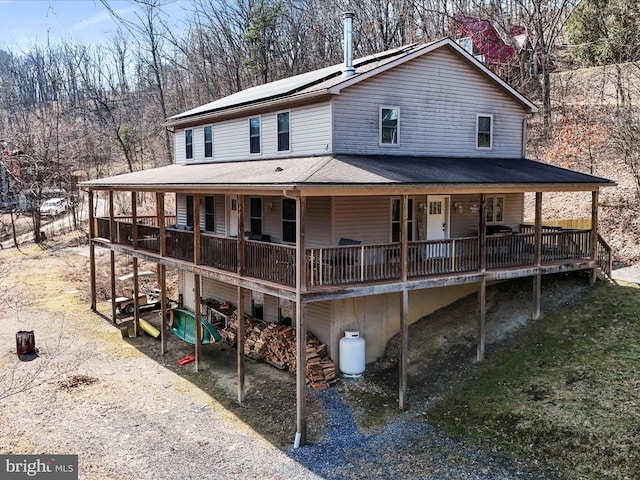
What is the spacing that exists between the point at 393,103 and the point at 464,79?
325 centimetres

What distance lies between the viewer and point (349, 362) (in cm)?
1480

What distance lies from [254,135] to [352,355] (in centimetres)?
852

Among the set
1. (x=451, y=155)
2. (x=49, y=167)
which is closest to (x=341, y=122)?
(x=451, y=155)

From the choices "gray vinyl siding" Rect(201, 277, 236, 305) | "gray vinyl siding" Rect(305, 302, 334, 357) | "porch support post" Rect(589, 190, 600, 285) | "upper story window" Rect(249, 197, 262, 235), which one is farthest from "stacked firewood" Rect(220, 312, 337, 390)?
"porch support post" Rect(589, 190, 600, 285)

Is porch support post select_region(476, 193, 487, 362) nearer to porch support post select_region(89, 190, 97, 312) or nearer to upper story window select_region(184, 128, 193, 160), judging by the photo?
upper story window select_region(184, 128, 193, 160)

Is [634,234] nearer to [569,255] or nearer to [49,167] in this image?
[569,255]

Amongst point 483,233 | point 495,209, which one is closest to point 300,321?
point 483,233

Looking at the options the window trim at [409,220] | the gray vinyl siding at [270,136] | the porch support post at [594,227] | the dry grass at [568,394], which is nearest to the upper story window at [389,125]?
the window trim at [409,220]

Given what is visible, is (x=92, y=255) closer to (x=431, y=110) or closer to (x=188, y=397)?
(x=188, y=397)

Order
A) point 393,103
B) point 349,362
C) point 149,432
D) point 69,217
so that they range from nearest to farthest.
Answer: point 149,432 → point 349,362 → point 393,103 → point 69,217

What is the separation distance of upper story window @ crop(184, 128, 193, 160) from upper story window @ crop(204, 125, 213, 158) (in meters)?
1.38

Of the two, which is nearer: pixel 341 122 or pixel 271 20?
pixel 341 122

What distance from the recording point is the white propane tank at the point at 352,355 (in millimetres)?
14742

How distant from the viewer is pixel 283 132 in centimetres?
1714
